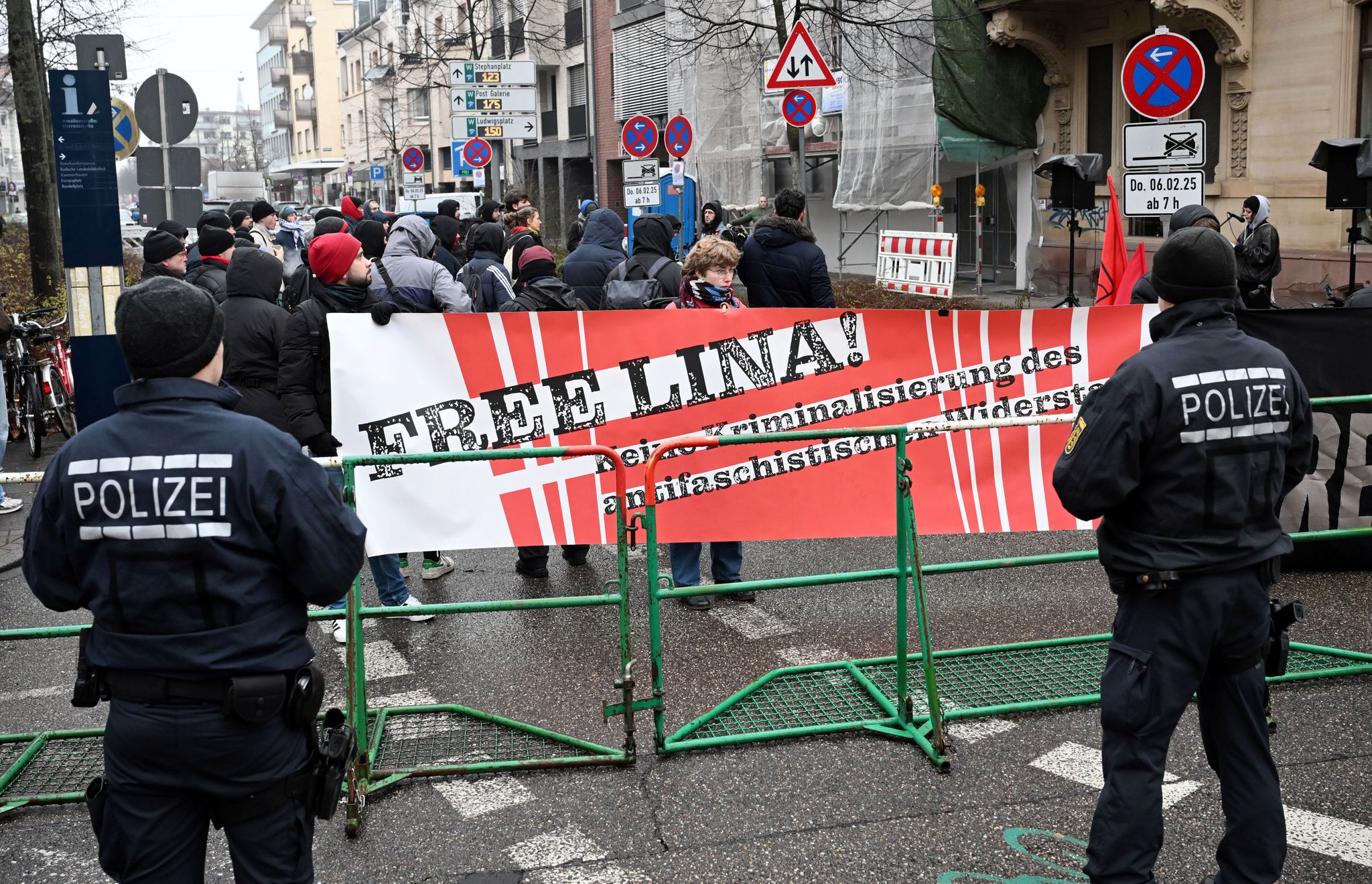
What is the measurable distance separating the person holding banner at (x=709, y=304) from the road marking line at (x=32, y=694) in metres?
2.89

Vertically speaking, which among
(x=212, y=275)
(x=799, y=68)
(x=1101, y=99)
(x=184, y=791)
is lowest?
(x=184, y=791)

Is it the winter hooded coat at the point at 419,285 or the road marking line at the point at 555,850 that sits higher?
the winter hooded coat at the point at 419,285

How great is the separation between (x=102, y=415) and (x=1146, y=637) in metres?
7.85

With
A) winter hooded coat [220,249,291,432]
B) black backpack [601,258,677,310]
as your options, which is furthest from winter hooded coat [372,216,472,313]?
winter hooded coat [220,249,291,432]

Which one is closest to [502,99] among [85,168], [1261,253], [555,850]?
[1261,253]

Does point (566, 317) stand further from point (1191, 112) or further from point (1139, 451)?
point (1191, 112)

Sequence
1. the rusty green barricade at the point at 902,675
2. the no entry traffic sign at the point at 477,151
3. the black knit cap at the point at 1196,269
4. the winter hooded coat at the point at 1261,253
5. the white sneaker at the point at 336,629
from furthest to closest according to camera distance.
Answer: the no entry traffic sign at the point at 477,151 → the winter hooded coat at the point at 1261,253 → the white sneaker at the point at 336,629 → the rusty green barricade at the point at 902,675 → the black knit cap at the point at 1196,269

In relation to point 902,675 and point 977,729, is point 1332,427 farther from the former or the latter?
point 902,675

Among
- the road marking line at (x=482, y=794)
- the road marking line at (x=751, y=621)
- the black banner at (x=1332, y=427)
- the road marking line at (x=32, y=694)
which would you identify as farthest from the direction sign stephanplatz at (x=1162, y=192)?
the road marking line at (x=32, y=694)

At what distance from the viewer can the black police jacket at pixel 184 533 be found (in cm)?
290

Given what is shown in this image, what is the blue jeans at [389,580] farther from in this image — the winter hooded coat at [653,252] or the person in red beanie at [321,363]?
the winter hooded coat at [653,252]

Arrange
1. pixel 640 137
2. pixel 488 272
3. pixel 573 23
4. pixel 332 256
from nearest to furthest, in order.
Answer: pixel 332 256 < pixel 488 272 < pixel 640 137 < pixel 573 23

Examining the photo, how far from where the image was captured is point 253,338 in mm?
6520

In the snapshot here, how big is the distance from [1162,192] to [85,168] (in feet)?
25.4
